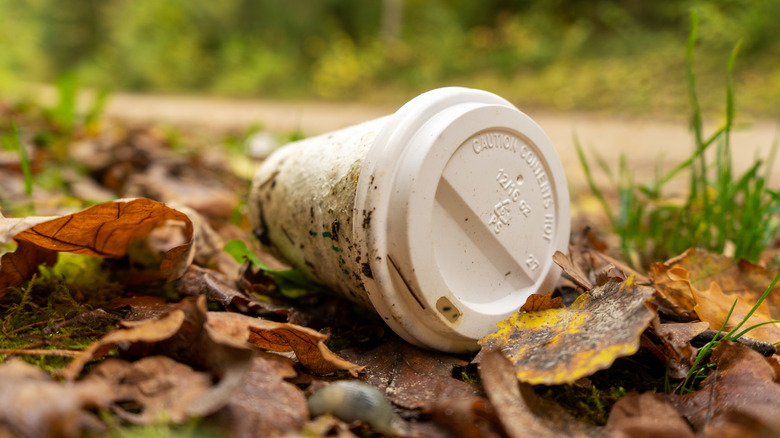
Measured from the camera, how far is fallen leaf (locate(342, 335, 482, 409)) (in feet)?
4.00

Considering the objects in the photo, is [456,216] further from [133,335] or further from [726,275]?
[726,275]

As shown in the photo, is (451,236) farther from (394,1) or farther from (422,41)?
(394,1)

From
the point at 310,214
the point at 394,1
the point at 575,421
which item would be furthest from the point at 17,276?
the point at 394,1

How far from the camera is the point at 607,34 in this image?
1391 centimetres

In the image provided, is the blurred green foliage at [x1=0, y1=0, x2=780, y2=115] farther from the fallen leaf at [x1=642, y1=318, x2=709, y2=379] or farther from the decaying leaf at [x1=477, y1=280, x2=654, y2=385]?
the fallen leaf at [x1=642, y1=318, x2=709, y2=379]

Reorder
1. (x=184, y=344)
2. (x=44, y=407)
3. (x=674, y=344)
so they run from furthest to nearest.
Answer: (x=674, y=344) → (x=184, y=344) → (x=44, y=407)

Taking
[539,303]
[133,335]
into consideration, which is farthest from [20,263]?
[539,303]

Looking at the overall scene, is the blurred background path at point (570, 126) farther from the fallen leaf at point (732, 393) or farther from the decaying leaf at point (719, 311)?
the fallen leaf at point (732, 393)

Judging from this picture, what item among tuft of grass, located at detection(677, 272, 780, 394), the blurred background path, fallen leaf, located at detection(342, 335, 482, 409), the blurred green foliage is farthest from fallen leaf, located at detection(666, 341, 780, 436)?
the blurred green foliage

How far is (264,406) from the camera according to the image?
1.03 m

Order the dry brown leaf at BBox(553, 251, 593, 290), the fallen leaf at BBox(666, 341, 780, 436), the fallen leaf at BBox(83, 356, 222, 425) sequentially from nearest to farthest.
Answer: the fallen leaf at BBox(83, 356, 222, 425) → the fallen leaf at BBox(666, 341, 780, 436) → the dry brown leaf at BBox(553, 251, 593, 290)

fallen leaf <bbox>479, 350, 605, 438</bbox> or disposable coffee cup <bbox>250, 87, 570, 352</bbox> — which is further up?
disposable coffee cup <bbox>250, 87, 570, 352</bbox>

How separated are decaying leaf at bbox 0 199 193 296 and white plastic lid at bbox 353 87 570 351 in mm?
547

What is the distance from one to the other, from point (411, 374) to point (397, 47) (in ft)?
48.9
